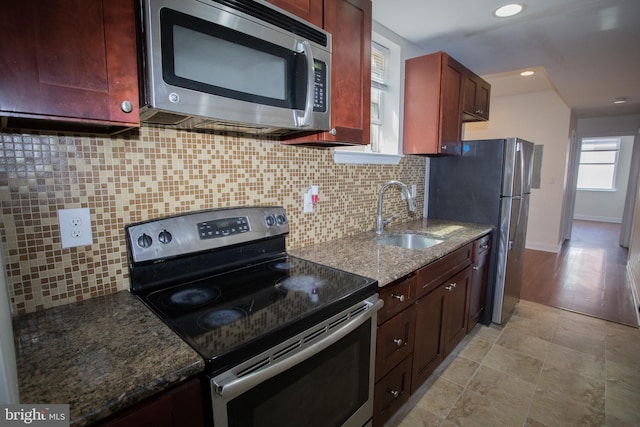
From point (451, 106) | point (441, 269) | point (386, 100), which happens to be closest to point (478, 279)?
point (441, 269)

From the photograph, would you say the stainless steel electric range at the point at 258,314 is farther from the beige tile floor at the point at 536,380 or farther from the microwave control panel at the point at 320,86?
the beige tile floor at the point at 536,380

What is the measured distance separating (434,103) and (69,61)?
85.4 inches

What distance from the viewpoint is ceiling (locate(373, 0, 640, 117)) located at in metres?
1.88

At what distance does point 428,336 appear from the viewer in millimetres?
1776

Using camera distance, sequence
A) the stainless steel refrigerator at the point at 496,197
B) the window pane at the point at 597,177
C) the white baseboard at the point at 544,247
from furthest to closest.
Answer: the window pane at the point at 597,177
the white baseboard at the point at 544,247
the stainless steel refrigerator at the point at 496,197

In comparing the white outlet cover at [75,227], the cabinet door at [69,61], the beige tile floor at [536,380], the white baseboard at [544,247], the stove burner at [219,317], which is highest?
the cabinet door at [69,61]

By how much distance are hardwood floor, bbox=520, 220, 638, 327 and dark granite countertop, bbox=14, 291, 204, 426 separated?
3.51 m

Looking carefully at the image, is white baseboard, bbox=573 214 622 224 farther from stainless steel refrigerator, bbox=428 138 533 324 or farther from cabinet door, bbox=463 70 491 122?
cabinet door, bbox=463 70 491 122

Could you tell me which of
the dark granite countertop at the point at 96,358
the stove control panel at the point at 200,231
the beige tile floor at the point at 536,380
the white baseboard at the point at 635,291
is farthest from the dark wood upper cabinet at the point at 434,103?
the white baseboard at the point at 635,291

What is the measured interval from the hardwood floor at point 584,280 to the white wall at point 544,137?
0.41 meters

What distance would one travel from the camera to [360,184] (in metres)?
2.11

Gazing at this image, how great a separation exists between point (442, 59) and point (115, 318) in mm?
2433

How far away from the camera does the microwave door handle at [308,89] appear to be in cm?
116

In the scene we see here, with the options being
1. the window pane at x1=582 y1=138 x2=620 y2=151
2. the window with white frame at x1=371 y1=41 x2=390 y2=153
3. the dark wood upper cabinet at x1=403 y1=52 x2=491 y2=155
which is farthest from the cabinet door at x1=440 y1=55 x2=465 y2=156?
the window pane at x1=582 y1=138 x2=620 y2=151
